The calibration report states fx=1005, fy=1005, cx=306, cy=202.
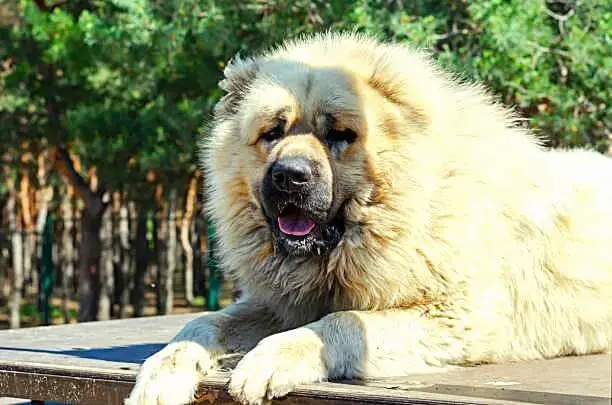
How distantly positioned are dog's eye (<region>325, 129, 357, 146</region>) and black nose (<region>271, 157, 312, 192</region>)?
21cm

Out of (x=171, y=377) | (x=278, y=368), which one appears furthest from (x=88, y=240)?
(x=278, y=368)

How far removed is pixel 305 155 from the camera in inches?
157

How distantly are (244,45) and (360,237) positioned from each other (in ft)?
22.8

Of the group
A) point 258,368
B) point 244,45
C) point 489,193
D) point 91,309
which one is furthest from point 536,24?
point 91,309

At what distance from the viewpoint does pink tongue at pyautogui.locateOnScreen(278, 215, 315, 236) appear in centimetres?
414

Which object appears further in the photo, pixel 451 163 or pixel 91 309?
pixel 91 309

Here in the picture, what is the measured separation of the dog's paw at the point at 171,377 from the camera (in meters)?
3.63

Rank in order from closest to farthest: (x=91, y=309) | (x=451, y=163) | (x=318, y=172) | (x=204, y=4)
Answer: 1. (x=318, y=172)
2. (x=451, y=163)
3. (x=204, y=4)
4. (x=91, y=309)

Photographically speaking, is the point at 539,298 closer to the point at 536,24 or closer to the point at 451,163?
the point at 451,163

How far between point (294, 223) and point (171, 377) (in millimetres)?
851

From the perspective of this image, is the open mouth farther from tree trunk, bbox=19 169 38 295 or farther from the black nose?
tree trunk, bbox=19 169 38 295

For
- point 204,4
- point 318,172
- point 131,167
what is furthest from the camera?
point 131,167

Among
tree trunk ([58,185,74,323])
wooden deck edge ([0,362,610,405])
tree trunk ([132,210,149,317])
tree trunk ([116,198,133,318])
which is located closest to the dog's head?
wooden deck edge ([0,362,610,405])

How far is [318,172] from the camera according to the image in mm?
3986
